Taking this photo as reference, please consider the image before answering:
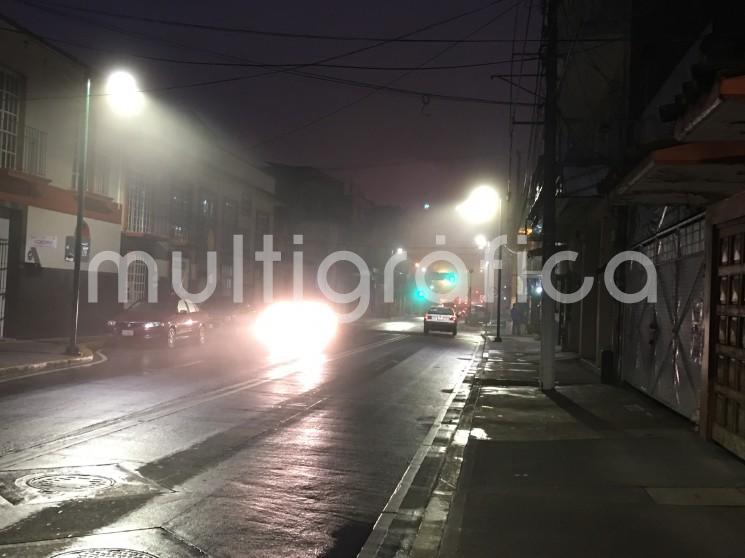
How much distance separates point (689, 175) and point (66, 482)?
7028 mm

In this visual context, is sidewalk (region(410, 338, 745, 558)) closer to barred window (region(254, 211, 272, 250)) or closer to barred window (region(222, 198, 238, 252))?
barred window (region(222, 198, 238, 252))

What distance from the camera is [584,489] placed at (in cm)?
705

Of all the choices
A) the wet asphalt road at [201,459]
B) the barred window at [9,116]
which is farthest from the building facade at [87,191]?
the wet asphalt road at [201,459]

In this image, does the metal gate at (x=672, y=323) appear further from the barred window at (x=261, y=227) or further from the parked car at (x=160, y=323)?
the barred window at (x=261, y=227)

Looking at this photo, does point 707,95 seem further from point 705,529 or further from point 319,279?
Result: point 319,279

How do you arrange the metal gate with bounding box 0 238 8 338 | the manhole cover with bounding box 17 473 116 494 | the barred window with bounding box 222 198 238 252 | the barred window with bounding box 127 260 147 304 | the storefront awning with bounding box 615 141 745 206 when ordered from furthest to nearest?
the barred window with bounding box 222 198 238 252 < the barred window with bounding box 127 260 147 304 < the metal gate with bounding box 0 238 8 338 < the storefront awning with bounding box 615 141 745 206 < the manhole cover with bounding box 17 473 116 494

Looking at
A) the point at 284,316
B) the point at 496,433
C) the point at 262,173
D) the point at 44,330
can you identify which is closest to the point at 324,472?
the point at 496,433

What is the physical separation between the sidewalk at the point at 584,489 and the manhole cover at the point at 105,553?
193 centimetres

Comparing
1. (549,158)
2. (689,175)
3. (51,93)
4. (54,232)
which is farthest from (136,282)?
(689,175)

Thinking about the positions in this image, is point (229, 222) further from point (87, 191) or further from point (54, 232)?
point (54, 232)

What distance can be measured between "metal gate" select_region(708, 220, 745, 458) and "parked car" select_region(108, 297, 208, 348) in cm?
1780

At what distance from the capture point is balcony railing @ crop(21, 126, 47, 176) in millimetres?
23359

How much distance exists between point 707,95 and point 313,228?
5999 cm

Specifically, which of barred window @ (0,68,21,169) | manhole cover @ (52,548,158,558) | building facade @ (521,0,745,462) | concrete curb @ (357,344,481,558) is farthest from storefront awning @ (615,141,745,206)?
barred window @ (0,68,21,169)
